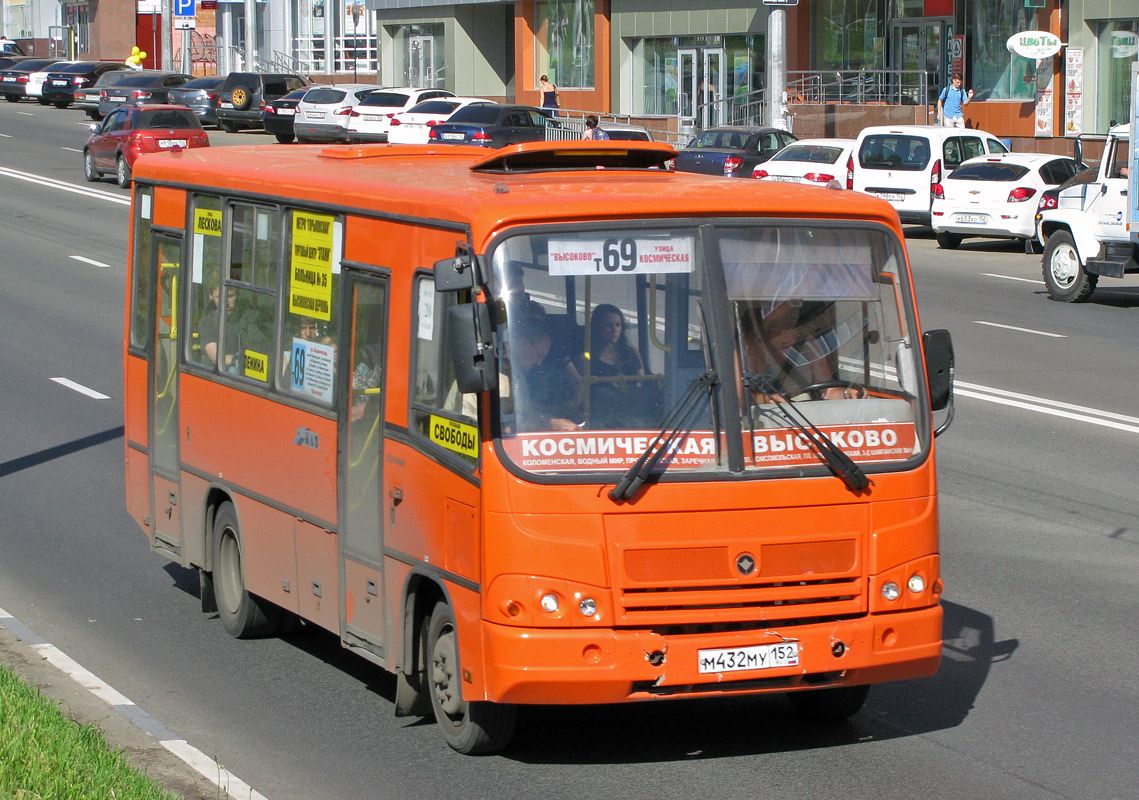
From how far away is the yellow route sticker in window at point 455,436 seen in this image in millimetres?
6008

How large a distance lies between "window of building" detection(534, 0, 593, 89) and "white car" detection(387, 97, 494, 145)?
11.4 meters

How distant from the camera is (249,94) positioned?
5059 cm

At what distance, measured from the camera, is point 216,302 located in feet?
27.9

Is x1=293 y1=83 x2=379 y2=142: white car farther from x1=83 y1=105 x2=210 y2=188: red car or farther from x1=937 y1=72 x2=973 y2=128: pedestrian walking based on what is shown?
x1=937 y1=72 x2=973 y2=128: pedestrian walking

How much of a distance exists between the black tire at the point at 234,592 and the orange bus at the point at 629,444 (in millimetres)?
1348

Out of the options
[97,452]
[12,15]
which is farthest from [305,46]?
[97,452]

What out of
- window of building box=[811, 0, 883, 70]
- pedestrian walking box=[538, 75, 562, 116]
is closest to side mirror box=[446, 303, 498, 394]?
window of building box=[811, 0, 883, 70]

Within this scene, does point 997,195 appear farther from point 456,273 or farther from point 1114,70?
point 456,273

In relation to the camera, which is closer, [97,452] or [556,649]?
[556,649]

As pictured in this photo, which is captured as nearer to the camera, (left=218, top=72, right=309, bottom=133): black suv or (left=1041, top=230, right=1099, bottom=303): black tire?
(left=1041, top=230, right=1099, bottom=303): black tire

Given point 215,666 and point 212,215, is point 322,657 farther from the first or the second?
point 212,215

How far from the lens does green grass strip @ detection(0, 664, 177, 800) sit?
5.35m

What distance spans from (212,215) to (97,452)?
201 inches

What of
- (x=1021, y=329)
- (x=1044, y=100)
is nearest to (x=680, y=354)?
(x=1021, y=329)
